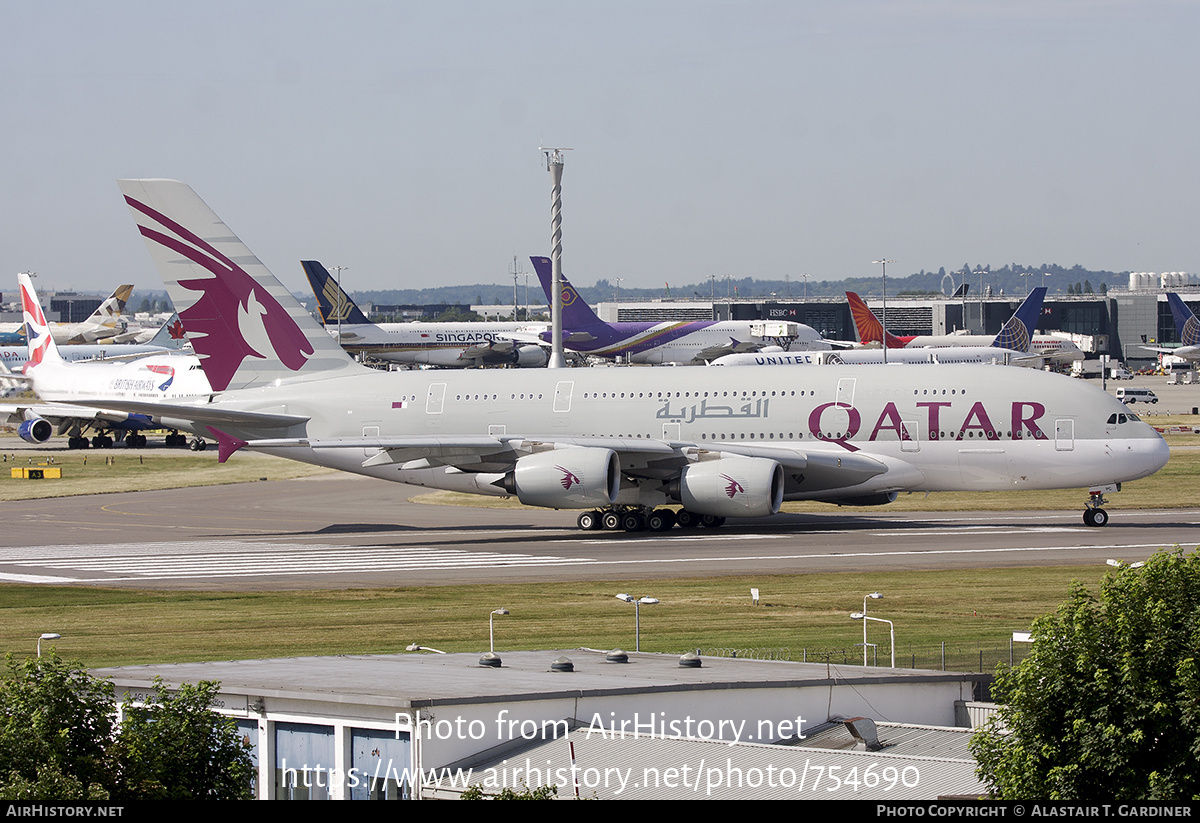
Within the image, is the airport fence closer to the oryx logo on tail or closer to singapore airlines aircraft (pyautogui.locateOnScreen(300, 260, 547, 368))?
the oryx logo on tail

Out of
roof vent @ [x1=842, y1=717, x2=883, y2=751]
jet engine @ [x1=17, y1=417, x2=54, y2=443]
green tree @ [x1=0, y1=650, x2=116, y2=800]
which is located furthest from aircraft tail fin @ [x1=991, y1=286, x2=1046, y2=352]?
green tree @ [x1=0, y1=650, x2=116, y2=800]

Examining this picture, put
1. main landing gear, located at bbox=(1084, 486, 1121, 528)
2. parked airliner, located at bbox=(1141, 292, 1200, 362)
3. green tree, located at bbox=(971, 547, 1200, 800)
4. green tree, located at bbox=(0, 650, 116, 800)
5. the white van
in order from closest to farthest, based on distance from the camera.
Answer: green tree, located at bbox=(0, 650, 116, 800) < green tree, located at bbox=(971, 547, 1200, 800) < main landing gear, located at bbox=(1084, 486, 1121, 528) < the white van < parked airliner, located at bbox=(1141, 292, 1200, 362)

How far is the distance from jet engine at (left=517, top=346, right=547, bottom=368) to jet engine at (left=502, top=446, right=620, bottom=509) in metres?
118

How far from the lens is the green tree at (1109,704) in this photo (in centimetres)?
1447

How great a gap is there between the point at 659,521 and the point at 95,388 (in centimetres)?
5506

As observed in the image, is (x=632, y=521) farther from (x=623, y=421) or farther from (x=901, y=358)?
(x=901, y=358)

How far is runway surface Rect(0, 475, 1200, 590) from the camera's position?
1607 inches

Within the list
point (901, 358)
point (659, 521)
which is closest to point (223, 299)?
point (659, 521)

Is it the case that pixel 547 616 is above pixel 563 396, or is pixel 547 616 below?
below

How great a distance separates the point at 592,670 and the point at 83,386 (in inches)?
3124

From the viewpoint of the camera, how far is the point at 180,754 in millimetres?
14336
